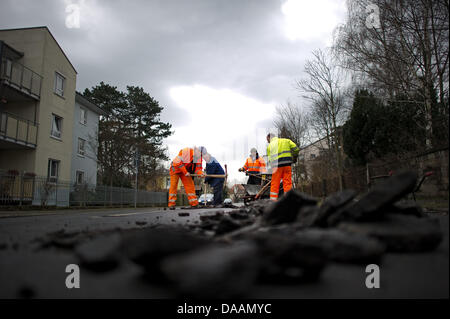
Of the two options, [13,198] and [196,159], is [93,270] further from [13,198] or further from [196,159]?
[13,198]

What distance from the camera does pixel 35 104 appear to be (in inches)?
764

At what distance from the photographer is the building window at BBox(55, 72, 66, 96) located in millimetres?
21438

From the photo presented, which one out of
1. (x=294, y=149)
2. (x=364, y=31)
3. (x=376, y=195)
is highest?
(x=364, y=31)

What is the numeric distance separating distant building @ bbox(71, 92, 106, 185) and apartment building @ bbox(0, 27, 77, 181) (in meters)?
3.55

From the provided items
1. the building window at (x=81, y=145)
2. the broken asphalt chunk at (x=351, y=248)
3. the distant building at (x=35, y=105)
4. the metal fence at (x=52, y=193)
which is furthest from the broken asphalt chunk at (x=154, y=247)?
the building window at (x=81, y=145)

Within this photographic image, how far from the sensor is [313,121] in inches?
1064

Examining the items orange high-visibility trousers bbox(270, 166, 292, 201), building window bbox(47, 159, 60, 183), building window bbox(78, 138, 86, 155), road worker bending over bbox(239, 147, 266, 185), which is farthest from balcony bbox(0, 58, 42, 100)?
orange high-visibility trousers bbox(270, 166, 292, 201)

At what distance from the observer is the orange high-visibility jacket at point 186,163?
10805 millimetres

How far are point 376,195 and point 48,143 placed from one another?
71.8ft

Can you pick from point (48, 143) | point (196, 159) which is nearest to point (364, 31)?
point (196, 159)

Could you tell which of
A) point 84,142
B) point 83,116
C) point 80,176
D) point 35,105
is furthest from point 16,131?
point 83,116

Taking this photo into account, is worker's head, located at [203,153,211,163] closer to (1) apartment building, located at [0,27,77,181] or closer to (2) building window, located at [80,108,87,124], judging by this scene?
(1) apartment building, located at [0,27,77,181]

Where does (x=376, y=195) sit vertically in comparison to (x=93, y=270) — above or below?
above

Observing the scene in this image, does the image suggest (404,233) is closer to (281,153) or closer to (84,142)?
(281,153)
